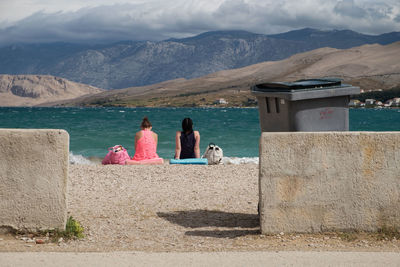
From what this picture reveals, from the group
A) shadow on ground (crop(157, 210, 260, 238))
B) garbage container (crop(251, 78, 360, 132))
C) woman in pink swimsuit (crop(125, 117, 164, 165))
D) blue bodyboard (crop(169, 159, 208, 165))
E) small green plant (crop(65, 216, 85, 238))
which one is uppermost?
garbage container (crop(251, 78, 360, 132))

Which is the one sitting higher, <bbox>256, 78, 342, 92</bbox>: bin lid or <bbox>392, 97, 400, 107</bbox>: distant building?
<bbox>392, 97, 400, 107</bbox>: distant building

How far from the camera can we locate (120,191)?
29.2 feet

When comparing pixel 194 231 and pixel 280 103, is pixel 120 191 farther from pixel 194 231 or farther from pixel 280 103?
pixel 280 103

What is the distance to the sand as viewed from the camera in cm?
559

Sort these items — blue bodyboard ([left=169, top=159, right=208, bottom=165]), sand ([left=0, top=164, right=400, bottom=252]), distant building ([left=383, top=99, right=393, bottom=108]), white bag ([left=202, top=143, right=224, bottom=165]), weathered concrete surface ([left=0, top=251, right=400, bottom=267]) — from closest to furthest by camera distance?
weathered concrete surface ([left=0, top=251, right=400, bottom=267])
sand ([left=0, top=164, right=400, bottom=252])
blue bodyboard ([left=169, top=159, right=208, bottom=165])
white bag ([left=202, top=143, right=224, bottom=165])
distant building ([left=383, top=99, right=393, bottom=108])

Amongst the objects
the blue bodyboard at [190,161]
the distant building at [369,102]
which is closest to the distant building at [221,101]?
the distant building at [369,102]

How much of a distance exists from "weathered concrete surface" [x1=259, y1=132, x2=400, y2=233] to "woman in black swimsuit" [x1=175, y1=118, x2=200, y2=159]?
273 inches

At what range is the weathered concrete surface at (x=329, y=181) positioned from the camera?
5688 mm

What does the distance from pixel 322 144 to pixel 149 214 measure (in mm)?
2757

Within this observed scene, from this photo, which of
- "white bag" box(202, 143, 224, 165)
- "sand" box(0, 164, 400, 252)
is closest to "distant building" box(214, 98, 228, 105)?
"white bag" box(202, 143, 224, 165)

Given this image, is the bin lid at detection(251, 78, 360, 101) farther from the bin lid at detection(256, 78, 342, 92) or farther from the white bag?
the white bag

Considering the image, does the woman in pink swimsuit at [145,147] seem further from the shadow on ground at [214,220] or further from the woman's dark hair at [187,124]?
the shadow on ground at [214,220]

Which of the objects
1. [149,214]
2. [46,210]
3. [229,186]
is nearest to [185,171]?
[229,186]

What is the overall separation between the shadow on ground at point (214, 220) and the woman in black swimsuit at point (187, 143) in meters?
5.32
